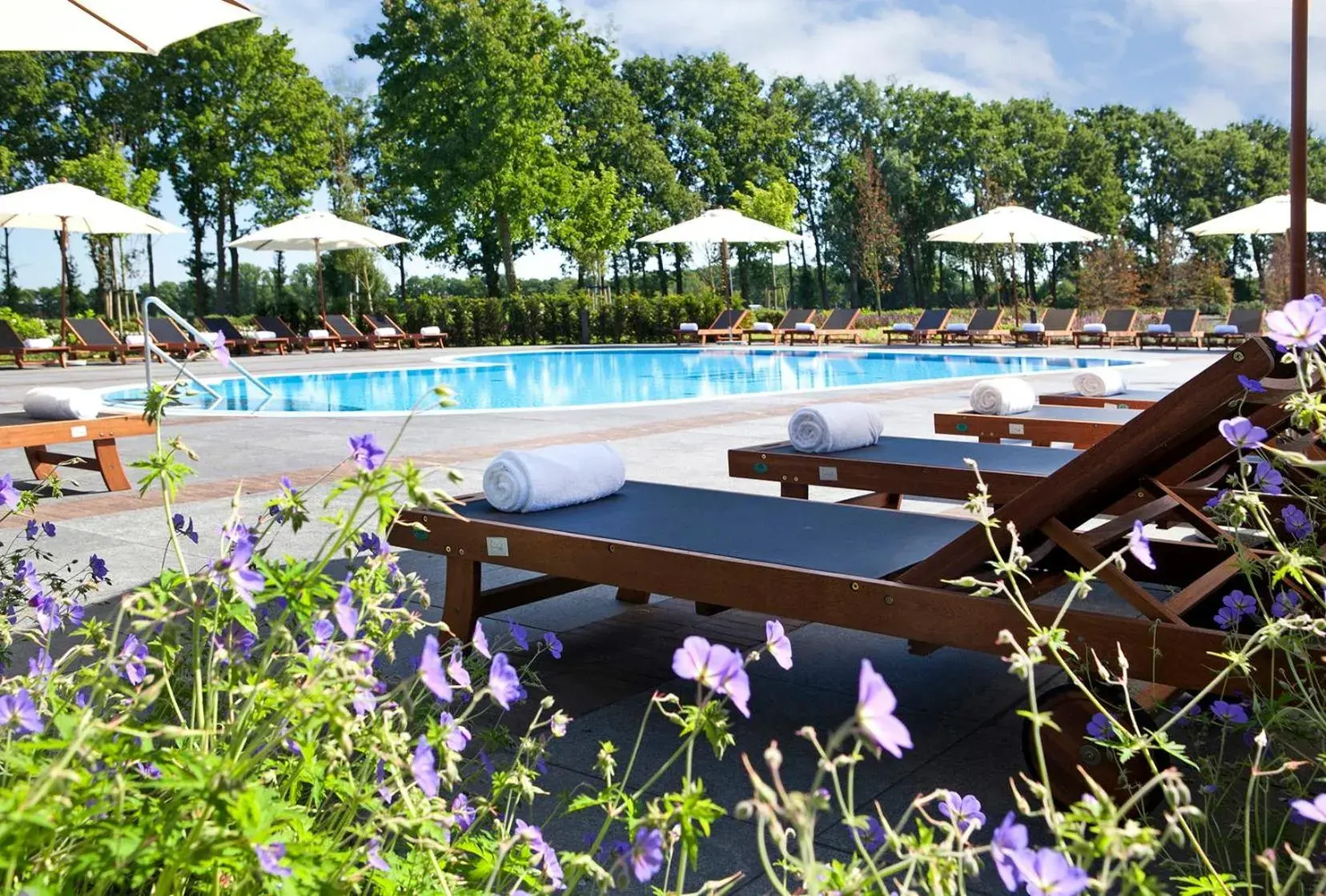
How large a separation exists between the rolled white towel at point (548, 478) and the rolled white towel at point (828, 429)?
1257 mm

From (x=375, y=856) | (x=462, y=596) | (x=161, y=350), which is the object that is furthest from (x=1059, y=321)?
(x=375, y=856)

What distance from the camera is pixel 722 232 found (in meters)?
24.4

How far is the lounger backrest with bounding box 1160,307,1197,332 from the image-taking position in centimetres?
2050

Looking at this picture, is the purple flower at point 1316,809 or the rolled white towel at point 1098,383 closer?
the purple flower at point 1316,809

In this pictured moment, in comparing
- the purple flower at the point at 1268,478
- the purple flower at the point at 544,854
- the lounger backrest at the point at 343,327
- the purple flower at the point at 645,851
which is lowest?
the purple flower at the point at 544,854

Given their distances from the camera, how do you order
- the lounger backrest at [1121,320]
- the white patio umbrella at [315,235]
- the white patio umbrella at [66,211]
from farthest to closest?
1. the white patio umbrella at [315,235]
2. the lounger backrest at [1121,320]
3. the white patio umbrella at [66,211]

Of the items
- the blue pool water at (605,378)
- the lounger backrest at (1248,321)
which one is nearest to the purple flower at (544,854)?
the blue pool water at (605,378)

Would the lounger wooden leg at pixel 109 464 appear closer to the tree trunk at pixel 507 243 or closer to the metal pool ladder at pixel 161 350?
the metal pool ladder at pixel 161 350

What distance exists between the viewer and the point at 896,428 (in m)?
8.47

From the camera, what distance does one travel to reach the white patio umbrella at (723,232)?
2400 cm

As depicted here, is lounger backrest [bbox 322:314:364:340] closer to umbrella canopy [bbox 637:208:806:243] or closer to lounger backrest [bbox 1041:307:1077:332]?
umbrella canopy [bbox 637:208:806:243]

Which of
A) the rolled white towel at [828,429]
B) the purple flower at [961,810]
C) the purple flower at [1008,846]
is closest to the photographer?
the purple flower at [1008,846]

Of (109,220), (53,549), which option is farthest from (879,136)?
(53,549)

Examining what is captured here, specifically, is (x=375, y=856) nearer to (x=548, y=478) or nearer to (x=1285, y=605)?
(x=1285, y=605)
